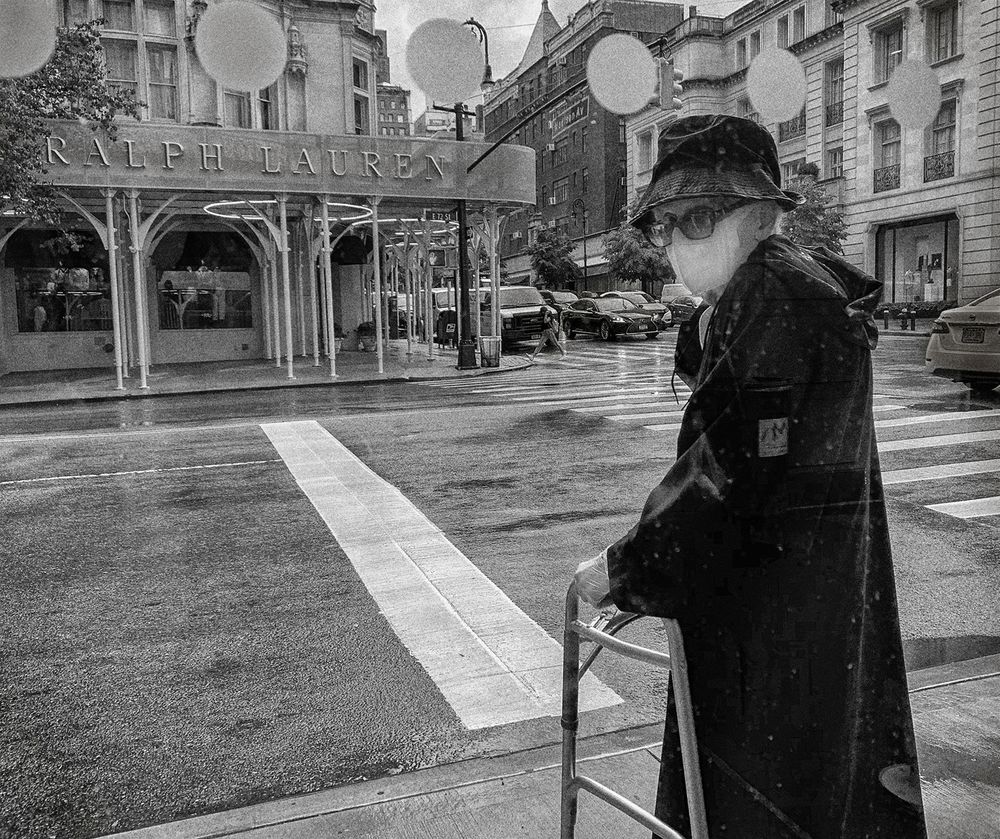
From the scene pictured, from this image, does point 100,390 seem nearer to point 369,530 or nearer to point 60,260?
point 60,260

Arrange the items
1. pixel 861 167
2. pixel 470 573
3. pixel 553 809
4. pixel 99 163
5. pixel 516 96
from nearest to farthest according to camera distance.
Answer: pixel 553 809, pixel 470 573, pixel 516 96, pixel 861 167, pixel 99 163

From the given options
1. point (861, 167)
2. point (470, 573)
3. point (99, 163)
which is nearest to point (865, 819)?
point (470, 573)

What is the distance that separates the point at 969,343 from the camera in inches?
452

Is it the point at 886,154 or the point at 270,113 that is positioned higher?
the point at 270,113

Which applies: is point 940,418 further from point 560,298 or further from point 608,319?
point 560,298

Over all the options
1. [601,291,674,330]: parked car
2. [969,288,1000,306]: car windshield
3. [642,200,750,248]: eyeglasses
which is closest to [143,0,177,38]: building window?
[601,291,674,330]: parked car

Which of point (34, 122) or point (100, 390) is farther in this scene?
point (100, 390)

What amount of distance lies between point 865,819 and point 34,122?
1493 centimetres

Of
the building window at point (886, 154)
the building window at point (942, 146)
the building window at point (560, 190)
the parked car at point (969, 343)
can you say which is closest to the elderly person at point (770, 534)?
the building window at point (942, 146)

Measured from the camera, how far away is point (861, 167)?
39.8 ft

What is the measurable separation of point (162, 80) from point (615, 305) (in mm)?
16549

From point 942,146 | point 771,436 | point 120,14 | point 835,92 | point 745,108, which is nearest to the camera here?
point 771,436

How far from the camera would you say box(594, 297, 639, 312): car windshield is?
107 feet

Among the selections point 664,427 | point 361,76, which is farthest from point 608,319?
point 664,427
